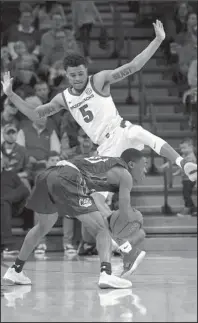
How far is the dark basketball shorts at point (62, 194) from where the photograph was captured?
21.1 feet

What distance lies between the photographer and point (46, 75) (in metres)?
12.2

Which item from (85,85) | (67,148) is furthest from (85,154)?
(85,85)

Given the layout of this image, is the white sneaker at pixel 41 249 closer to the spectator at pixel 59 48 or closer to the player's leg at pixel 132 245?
the player's leg at pixel 132 245

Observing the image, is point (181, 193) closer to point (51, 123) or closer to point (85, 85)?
point (51, 123)

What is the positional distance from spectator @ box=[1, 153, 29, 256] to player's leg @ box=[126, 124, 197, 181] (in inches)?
126

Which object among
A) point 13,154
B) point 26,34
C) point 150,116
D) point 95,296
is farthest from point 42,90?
point 95,296

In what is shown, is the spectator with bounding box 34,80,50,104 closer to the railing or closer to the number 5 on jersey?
the railing

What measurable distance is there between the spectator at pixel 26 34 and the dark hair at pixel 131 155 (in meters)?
6.36

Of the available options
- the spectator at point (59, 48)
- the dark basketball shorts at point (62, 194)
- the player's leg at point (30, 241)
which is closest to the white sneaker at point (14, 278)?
the player's leg at point (30, 241)

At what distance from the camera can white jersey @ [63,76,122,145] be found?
6.91 meters

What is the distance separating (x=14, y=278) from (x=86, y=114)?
156cm

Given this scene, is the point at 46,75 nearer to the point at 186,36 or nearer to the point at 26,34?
the point at 26,34

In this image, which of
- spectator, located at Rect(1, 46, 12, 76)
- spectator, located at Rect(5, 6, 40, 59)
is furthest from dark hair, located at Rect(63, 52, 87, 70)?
spectator, located at Rect(5, 6, 40, 59)

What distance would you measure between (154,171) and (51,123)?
5.69 ft
